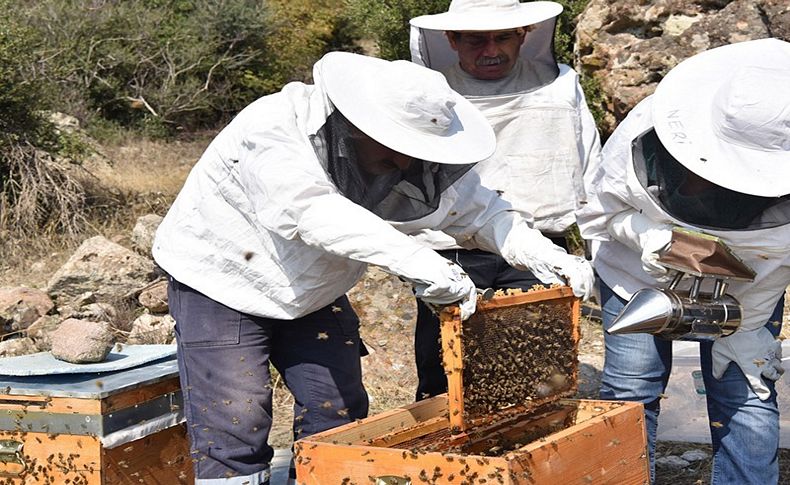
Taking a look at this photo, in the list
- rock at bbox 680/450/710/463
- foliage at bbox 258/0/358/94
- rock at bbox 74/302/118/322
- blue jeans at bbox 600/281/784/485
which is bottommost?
foliage at bbox 258/0/358/94

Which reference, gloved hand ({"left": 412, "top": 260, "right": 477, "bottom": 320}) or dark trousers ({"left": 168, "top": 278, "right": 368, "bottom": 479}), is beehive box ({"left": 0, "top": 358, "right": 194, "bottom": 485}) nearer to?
dark trousers ({"left": 168, "top": 278, "right": 368, "bottom": 479})

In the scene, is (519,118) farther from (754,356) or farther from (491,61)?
(754,356)

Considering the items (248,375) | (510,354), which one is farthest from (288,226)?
(510,354)

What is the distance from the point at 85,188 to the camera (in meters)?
7.61

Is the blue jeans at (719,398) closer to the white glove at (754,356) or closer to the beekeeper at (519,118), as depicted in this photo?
the white glove at (754,356)

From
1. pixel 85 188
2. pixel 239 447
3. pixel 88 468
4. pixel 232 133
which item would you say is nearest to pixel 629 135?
pixel 232 133

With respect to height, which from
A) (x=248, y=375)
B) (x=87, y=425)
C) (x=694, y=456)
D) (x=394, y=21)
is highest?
(x=248, y=375)

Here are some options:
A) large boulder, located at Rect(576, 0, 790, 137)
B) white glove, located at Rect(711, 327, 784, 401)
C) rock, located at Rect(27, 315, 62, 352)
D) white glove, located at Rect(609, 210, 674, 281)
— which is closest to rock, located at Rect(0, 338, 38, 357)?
rock, located at Rect(27, 315, 62, 352)

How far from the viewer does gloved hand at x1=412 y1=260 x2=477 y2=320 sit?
2305 millimetres

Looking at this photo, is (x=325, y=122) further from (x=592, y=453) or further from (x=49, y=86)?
(x=49, y=86)

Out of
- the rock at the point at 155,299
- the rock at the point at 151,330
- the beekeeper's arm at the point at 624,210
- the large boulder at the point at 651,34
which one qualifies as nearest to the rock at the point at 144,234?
the rock at the point at 155,299

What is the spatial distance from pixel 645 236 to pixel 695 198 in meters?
0.18

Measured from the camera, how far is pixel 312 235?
2381mm

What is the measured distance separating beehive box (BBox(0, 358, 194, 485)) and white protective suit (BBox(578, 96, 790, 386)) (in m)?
1.40
